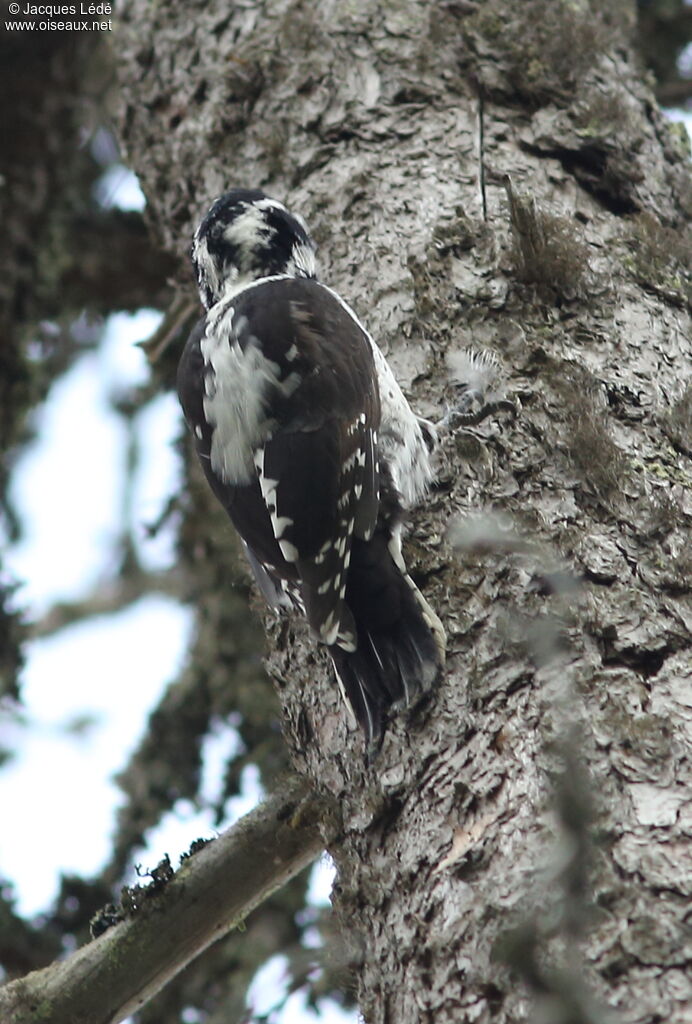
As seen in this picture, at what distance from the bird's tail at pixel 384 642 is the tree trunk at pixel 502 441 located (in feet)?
0.14

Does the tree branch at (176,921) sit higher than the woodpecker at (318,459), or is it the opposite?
the woodpecker at (318,459)

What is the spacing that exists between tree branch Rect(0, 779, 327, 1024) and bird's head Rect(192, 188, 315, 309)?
4.55 ft

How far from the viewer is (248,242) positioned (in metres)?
3.24

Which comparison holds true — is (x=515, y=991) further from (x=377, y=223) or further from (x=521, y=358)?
(x=377, y=223)

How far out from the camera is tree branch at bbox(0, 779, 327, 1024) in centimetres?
240

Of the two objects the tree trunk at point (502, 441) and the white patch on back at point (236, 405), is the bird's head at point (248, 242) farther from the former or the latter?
the white patch on back at point (236, 405)

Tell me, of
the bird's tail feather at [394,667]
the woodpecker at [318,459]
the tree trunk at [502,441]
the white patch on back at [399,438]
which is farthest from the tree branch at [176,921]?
the white patch on back at [399,438]

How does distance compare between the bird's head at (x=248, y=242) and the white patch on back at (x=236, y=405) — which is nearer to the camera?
the white patch on back at (x=236, y=405)

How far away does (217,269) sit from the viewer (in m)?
3.39

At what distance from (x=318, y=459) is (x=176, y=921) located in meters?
0.97

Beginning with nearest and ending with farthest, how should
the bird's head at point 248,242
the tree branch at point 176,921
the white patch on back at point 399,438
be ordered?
the tree branch at point 176,921, the white patch on back at point 399,438, the bird's head at point 248,242

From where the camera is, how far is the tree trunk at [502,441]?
67.8 inches

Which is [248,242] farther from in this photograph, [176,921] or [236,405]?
[176,921]

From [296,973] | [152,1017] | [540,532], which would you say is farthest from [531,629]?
[152,1017]
